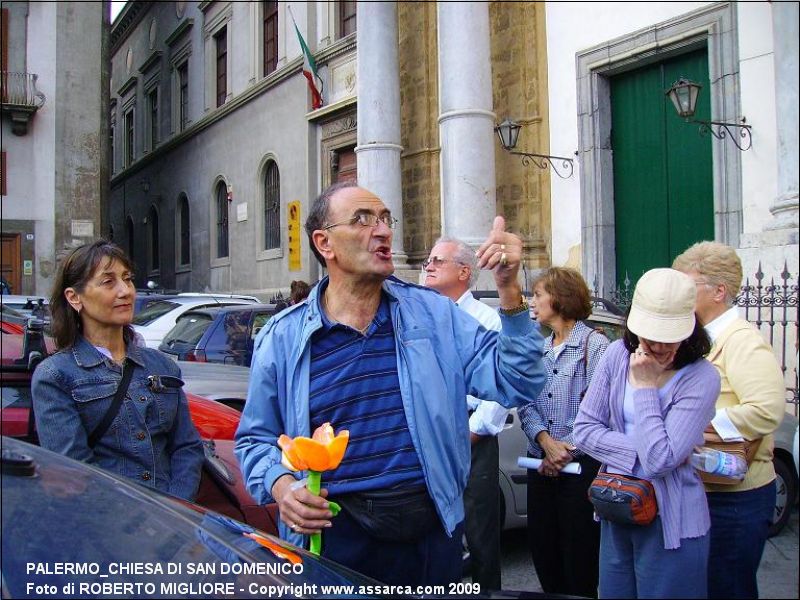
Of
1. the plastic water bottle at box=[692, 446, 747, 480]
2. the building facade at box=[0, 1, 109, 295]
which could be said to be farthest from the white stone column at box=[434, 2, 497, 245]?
the building facade at box=[0, 1, 109, 295]

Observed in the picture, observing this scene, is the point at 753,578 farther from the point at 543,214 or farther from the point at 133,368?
the point at 543,214

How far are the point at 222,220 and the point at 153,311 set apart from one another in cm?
1369

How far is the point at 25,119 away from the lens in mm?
21375

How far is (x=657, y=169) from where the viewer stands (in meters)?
11.9

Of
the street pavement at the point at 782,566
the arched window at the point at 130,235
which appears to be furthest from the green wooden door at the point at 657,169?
the arched window at the point at 130,235

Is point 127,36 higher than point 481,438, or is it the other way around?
point 127,36

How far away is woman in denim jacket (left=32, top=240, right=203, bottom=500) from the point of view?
281cm

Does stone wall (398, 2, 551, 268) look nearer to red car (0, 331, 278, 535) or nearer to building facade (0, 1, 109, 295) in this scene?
red car (0, 331, 278, 535)

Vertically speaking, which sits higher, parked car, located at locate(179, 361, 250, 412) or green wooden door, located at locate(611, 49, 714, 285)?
green wooden door, located at locate(611, 49, 714, 285)

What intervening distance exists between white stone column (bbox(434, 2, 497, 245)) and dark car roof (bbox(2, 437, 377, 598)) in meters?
10.6

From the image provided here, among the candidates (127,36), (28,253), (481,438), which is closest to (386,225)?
(481,438)

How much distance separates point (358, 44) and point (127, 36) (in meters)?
21.3

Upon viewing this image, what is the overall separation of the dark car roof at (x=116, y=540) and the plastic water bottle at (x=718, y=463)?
4.02ft

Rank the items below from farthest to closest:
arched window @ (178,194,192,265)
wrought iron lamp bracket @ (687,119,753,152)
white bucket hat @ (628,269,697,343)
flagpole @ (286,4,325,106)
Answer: arched window @ (178,194,192,265) → flagpole @ (286,4,325,106) → wrought iron lamp bracket @ (687,119,753,152) → white bucket hat @ (628,269,697,343)
